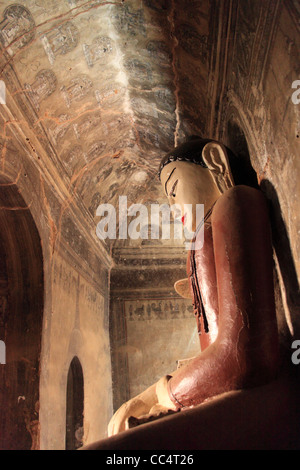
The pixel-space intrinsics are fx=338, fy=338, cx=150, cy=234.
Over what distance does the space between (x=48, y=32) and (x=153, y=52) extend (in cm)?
93

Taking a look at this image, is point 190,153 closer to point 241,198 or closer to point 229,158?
point 229,158

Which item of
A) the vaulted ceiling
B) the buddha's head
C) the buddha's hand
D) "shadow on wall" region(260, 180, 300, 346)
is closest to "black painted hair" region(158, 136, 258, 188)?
the buddha's head

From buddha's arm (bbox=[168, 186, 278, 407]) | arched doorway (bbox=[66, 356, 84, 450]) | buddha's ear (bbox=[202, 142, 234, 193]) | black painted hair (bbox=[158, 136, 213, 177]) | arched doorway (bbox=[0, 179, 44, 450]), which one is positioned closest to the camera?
buddha's arm (bbox=[168, 186, 278, 407])

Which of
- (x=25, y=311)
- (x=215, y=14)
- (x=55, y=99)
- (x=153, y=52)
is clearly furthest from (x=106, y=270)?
(x=215, y=14)

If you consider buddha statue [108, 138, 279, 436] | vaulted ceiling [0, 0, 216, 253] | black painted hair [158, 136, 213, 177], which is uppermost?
vaulted ceiling [0, 0, 216, 253]

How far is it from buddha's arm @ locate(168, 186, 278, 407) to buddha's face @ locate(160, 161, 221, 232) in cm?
52

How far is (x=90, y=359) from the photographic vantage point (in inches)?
189

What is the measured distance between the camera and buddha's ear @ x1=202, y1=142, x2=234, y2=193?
2.24m

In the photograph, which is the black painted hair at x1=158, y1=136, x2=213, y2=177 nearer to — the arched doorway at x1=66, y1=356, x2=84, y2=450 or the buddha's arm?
the buddha's arm

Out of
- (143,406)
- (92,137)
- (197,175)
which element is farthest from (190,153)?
(92,137)

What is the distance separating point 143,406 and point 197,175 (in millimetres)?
1577

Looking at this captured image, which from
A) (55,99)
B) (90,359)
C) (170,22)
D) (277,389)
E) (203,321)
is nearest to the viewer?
(277,389)

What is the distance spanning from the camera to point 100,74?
135 inches

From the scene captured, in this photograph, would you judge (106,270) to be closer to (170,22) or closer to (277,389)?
(170,22)
